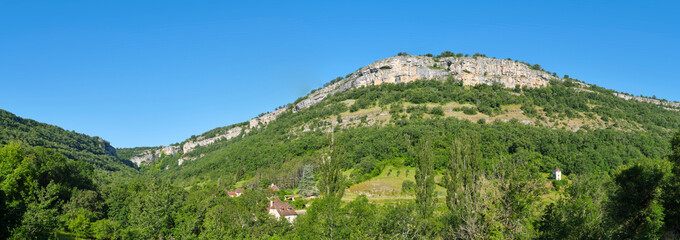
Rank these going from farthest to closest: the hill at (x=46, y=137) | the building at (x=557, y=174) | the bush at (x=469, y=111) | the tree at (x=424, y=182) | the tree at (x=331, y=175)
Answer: the bush at (x=469, y=111)
the hill at (x=46, y=137)
the building at (x=557, y=174)
the tree at (x=424, y=182)
the tree at (x=331, y=175)

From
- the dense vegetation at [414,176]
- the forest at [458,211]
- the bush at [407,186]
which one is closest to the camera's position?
the forest at [458,211]

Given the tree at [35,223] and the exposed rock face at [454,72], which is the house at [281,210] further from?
the exposed rock face at [454,72]

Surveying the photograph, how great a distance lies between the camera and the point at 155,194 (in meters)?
33.6

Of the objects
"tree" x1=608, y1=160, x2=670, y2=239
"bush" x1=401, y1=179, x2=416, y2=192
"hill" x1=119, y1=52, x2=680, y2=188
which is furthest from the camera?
"hill" x1=119, y1=52, x2=680, y2=188

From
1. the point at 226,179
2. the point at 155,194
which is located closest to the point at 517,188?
the point at 155,194

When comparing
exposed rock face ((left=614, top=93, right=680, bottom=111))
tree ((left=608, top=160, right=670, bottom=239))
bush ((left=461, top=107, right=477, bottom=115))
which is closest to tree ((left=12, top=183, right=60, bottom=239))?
tree ((left=608, top=160, right=670, bottom=239))

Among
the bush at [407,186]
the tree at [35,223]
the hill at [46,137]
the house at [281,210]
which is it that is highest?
the hill at [46,137]

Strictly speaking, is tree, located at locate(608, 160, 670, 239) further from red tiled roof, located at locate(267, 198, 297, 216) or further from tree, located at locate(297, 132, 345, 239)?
red tiled roof, located at locate(267, 198, 297, 216)

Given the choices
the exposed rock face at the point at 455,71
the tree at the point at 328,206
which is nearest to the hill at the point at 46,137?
the tree at the point at 328,206

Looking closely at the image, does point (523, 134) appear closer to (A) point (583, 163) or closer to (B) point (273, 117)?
(A) point (583, 163)

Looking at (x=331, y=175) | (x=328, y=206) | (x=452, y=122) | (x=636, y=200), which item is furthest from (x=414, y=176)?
(x=452, y=122)

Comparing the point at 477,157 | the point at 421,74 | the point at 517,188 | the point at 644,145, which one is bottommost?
the point at 517,188

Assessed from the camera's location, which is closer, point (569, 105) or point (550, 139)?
point (550, 139)

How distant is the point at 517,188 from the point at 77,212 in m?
Answer: 56.2
